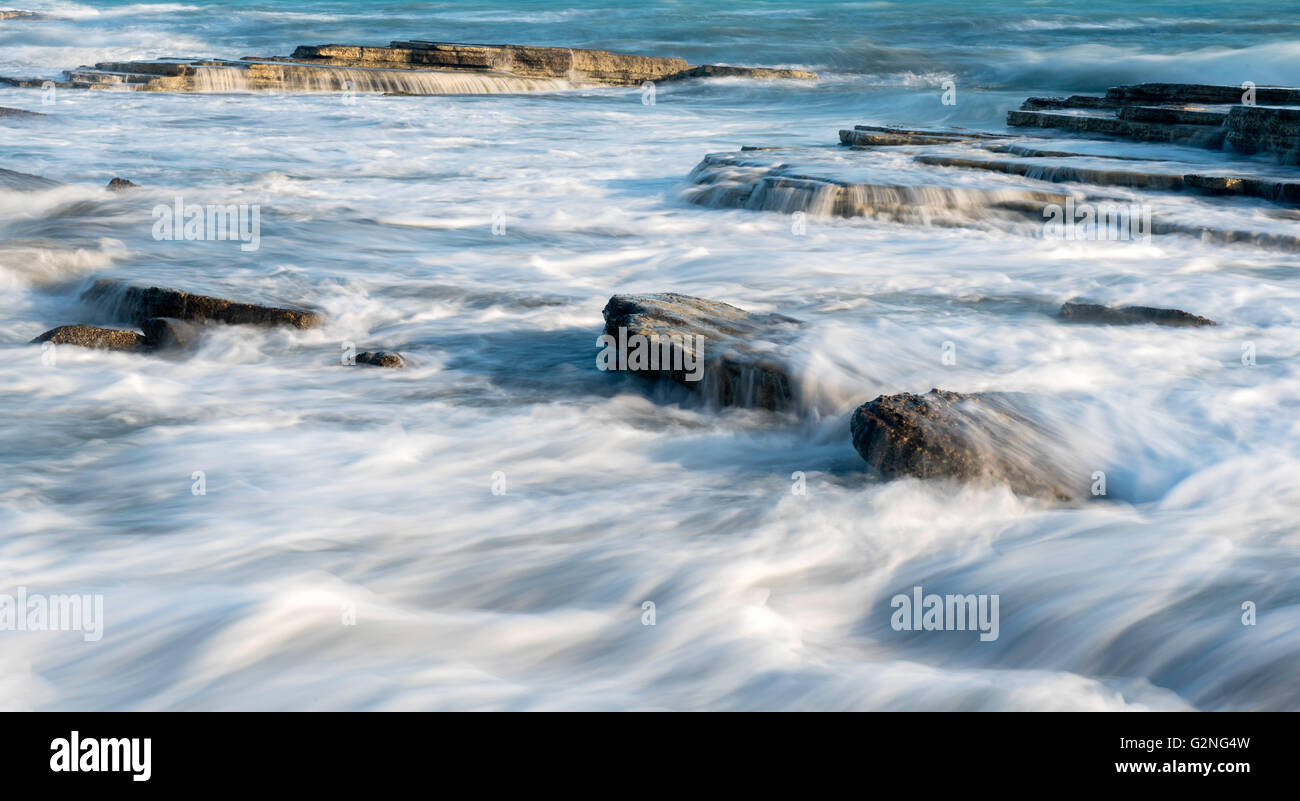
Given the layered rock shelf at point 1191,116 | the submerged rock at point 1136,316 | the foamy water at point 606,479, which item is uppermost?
the layered rock shelf at point 1191,116

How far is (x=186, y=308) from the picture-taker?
6.01 meters

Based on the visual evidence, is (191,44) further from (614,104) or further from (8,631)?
(8,631)

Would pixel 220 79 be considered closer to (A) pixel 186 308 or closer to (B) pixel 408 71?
(B) pixel 408 71

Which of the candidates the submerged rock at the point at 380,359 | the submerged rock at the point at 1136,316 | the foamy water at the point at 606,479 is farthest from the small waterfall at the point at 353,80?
the submerged rock at the point at 1136,316

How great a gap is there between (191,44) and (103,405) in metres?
33.6

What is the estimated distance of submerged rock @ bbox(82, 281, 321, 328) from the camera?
19.7 ft

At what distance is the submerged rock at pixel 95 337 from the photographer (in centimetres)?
572

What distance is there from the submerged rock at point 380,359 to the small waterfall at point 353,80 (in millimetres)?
17815

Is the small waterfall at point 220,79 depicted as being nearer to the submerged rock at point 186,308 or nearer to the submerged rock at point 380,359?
the submerged rock at point 186,308

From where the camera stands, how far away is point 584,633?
3402 mm

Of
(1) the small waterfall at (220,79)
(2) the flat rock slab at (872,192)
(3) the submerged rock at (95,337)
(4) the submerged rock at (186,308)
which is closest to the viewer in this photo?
(3) the submerged rock at (95,337)

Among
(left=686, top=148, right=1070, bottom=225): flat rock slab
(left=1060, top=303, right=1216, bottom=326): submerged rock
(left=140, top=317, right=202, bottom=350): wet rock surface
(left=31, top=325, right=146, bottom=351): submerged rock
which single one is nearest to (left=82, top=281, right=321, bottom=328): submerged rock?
(left=140, top=317, right=202, bottom=350): wet rock surface

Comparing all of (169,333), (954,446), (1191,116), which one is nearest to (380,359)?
(169,333)

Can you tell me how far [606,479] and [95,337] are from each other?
9.30ft
